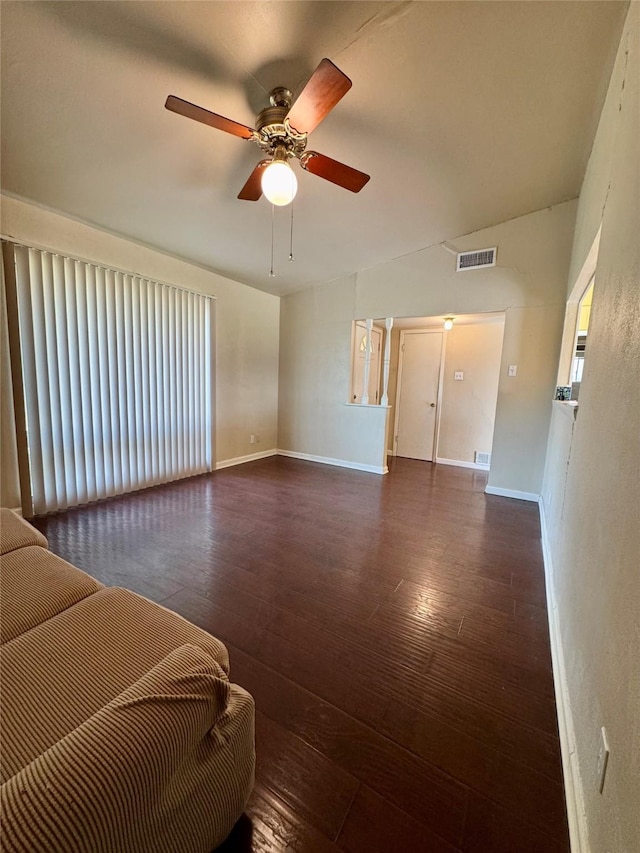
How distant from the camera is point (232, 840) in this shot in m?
0.95

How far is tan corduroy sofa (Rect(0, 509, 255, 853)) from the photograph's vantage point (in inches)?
21.5

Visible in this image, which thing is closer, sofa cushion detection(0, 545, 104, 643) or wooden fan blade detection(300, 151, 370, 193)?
sofa cushion detection(0, 545, 104, 643)

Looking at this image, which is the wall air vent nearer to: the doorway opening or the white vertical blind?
the doorway opening


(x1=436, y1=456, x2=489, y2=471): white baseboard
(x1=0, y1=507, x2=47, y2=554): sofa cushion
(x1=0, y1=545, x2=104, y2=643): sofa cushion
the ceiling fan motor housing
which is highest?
the ceiling fan motor housing

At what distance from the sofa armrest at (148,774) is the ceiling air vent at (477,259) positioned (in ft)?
14.1

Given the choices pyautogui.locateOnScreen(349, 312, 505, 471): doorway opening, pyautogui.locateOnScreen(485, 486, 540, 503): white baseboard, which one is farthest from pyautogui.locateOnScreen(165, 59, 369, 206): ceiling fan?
pyautogui.locateOnScreen(485, 486, 540, 503): white baseboard

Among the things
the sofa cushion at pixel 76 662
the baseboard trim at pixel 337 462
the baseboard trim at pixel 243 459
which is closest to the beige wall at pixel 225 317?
the baseboard trim at pixel 243 459

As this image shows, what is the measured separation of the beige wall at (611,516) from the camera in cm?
75

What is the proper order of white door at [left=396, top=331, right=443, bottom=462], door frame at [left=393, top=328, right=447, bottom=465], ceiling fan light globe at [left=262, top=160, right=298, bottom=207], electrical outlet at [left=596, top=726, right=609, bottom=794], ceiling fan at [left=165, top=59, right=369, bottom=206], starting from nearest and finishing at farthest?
electrical outlet at [left=596, top=726, right=609, bottom=794] < ceiling fan at [left=165, top=59, right=369, bottom=206] < ceiling fan light globe at [left=262, top=160, right=298, bottom=207] < door frame at [left=393, top=328, right=447, bottom=465] < white door at [left=396, top=331, right=443, bottom=462]

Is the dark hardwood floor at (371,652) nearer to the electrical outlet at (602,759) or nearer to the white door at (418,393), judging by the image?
the electrical outlet at (602,759)

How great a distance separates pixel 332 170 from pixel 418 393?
158 inches

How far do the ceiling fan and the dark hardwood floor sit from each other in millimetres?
2280

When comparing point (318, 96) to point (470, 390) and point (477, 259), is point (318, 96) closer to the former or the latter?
point (477, 259)

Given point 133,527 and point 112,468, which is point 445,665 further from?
point 112,468
